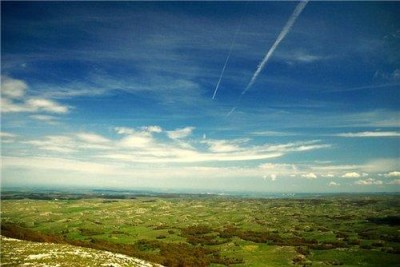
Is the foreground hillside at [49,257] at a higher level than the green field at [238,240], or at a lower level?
higher

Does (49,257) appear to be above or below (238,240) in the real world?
above

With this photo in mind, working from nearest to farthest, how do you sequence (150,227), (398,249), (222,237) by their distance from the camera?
(398,249), (222,237), (150,227)

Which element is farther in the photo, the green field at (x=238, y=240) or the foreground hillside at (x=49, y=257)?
the green field at (x=238, y=240)

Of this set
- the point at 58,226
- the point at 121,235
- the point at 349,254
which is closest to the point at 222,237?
the point at 121,235

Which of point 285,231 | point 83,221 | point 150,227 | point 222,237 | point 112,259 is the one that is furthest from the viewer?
point 83,221

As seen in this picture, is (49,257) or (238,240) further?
(238,240)

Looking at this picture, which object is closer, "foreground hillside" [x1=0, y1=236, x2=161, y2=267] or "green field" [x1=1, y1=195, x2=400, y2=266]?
"foreground hillside" [x1=0, y1=236, x2=161, y2=267]

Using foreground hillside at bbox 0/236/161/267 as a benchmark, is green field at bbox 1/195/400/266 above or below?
below

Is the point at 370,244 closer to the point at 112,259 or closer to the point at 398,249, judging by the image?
the point at 398,249
